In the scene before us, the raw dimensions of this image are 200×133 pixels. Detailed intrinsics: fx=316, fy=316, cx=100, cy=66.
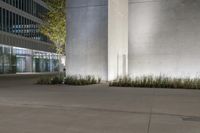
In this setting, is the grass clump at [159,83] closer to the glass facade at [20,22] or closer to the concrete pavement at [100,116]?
the concrete pavement at [100,116]

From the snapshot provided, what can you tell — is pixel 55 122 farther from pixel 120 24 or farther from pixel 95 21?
pixel 120 24

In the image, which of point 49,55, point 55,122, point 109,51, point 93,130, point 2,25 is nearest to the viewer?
point 93,130

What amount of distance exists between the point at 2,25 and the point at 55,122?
4500 centimetres

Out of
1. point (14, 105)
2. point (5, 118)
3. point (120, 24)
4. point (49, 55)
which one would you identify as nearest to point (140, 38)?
point (120, 24)

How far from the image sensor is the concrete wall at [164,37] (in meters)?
23.5

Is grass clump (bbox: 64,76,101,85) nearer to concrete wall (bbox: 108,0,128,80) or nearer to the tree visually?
concrete wall (bbox: 108,0,128,80)

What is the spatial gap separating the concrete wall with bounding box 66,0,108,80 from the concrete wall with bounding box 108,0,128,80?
17.5 inches

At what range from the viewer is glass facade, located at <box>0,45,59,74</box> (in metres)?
51.5

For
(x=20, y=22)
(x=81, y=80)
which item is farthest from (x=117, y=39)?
(x=20, y=22)

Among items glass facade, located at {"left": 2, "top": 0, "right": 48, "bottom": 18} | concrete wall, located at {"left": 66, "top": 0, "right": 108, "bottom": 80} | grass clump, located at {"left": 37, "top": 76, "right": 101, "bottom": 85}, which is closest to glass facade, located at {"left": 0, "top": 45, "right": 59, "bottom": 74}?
glass facade, located at {"left": 2, "top": 0, "right": 48, "bottom": 18}

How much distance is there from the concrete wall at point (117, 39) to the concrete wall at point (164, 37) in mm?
718

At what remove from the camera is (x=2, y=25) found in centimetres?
5000

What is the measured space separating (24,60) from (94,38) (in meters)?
39.1

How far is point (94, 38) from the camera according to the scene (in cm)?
2320
